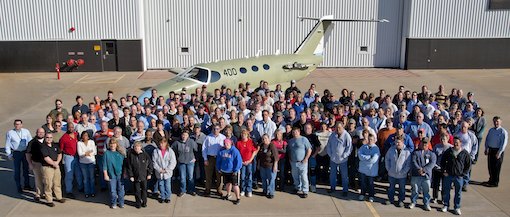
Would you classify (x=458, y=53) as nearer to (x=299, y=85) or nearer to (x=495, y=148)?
(x=299, y=85)

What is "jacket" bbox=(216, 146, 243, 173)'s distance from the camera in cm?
980

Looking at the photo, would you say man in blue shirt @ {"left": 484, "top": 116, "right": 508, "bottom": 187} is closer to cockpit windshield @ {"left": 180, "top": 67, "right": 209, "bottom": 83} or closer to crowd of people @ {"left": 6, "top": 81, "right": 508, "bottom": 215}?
crowd of people @ {"left": 6, "top": 81, "right": 508, "bottom": 215}

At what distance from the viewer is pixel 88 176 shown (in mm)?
10312

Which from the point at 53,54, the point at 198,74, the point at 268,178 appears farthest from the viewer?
the point at 53,54

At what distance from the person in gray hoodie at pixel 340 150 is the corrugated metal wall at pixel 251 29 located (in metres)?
21.3

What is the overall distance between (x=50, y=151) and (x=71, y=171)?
0.85 meters

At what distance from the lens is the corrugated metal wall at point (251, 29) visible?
1201 inches

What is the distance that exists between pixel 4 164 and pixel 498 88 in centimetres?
2179

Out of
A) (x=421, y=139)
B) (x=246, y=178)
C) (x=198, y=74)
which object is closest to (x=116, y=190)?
(x=246, y=178)

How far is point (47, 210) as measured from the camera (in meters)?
9.87

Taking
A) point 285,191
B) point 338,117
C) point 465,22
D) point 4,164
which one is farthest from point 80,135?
point 465,22

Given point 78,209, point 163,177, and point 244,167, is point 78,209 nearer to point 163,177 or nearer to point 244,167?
point 163,177

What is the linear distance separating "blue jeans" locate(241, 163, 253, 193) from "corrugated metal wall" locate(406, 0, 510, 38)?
23.1 meters

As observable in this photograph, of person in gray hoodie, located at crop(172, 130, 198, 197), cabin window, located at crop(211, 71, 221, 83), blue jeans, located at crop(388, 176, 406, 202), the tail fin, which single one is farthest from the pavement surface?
cabin window, located at crop(211, 71, 221, 83)
